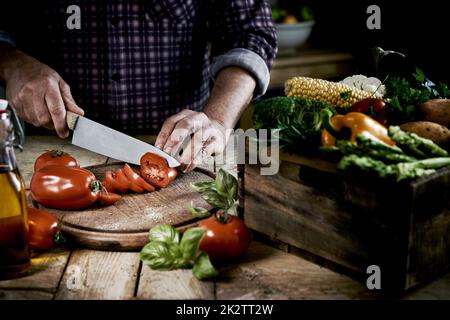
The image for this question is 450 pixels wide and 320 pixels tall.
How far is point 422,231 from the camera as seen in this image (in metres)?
1.15

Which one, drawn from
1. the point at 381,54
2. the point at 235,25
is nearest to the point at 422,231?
the point at 381,54

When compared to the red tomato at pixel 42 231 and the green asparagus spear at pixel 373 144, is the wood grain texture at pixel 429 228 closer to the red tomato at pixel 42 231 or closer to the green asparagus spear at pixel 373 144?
the green asparagus spear at pixel 373 144

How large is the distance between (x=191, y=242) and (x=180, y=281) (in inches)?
3.4

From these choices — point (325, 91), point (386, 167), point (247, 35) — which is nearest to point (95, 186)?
point (325, 91)

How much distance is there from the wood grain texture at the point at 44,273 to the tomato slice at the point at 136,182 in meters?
0.35

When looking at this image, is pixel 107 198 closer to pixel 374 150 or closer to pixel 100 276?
pixel 100 276

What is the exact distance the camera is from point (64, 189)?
61.3 inches

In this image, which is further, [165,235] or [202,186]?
[202,186]

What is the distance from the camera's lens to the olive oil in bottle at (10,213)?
46.8 inches

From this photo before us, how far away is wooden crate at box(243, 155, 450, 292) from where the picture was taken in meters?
1.12

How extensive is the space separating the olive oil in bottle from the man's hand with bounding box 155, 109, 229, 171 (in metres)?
0.68

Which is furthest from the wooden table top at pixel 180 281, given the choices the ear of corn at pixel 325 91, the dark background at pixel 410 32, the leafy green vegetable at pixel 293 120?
the dark background at pixel 410 32
